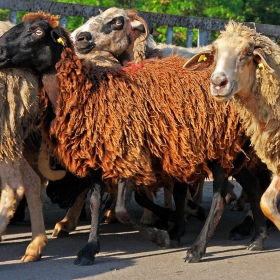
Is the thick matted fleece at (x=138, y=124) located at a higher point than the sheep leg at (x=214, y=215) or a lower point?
higher

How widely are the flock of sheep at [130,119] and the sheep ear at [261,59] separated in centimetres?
2

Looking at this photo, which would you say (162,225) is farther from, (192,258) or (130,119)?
(130,119)

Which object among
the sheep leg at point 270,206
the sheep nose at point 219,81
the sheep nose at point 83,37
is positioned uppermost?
the sheep nose at point 219,81

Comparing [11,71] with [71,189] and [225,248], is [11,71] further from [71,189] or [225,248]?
[225,248]

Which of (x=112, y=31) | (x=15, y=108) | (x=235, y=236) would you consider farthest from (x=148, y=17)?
(x=15, y=108)

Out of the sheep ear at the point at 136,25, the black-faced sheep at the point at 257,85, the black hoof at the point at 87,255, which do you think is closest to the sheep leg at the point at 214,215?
the black-faced sheep at the point at 257,85

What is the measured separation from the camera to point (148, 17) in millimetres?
10633

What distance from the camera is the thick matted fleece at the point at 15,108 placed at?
6992 mm

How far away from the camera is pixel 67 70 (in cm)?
708

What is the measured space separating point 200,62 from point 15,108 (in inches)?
65.8

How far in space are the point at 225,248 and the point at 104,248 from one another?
1121mm

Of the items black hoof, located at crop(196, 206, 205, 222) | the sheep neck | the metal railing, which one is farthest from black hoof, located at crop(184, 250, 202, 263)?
the metal railing

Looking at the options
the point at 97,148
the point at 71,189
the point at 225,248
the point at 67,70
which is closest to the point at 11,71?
the point at 67,70

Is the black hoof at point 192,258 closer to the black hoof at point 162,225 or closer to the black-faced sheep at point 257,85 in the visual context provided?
the black-faced sheep at point 257,85
